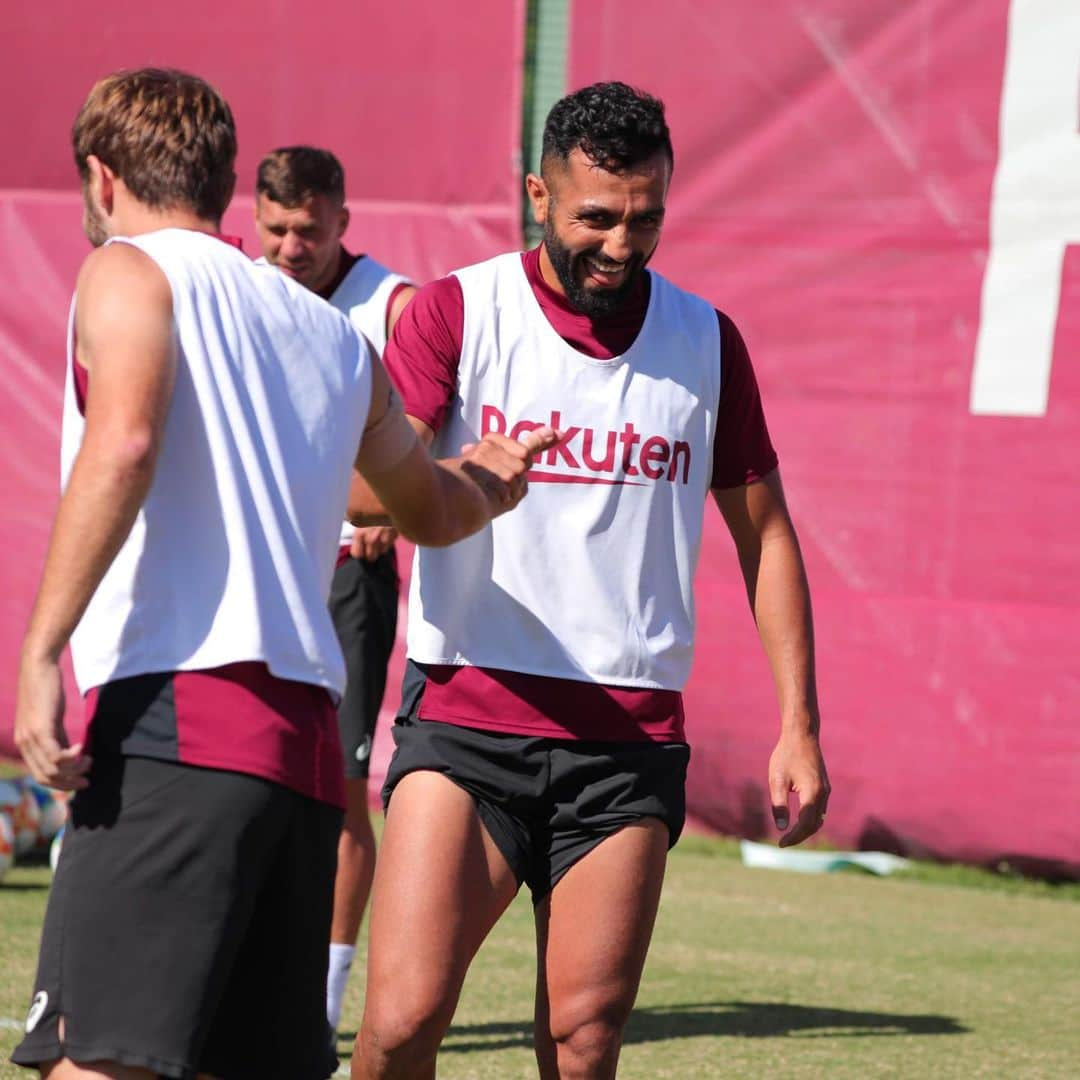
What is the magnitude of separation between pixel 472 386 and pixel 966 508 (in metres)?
4.78

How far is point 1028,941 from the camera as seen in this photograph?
6.87 metres

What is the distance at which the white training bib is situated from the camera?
340 centimetres

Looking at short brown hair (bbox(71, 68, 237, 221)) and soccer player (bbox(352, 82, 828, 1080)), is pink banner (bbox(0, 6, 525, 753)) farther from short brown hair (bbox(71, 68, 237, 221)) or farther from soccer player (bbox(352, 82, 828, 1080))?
short brown hair (bbox(71, 68, 237, 221))

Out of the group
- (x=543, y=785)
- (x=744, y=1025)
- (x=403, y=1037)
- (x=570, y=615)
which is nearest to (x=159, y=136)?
(x=570, y=615)

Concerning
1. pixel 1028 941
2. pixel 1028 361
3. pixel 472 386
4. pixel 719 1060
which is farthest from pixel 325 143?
pixel 472 386

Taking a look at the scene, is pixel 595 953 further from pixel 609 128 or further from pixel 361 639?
pixel 361 639

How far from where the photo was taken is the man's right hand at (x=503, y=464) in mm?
2979

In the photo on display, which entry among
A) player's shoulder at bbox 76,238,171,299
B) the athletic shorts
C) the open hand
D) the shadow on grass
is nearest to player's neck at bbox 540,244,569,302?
the athletic shorts

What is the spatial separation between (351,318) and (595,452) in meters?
1.99

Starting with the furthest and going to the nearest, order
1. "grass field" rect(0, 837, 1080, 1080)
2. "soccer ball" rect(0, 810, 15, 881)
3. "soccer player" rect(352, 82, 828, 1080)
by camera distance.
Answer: "soccer ball" rect(0, 810, 15, 881) → "grass field" rect(0, 837, 1080, 1080) → "soccer player" rect(352, 82, 828, 1080)

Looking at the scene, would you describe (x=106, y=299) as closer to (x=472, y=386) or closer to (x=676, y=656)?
(x=472, y=386)

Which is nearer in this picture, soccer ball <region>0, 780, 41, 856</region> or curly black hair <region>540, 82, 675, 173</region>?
curly black hair <region>540, 82, 675, 173</region>

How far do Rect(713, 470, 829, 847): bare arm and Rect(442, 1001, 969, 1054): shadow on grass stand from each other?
176 centimetres

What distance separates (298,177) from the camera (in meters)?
5.33
